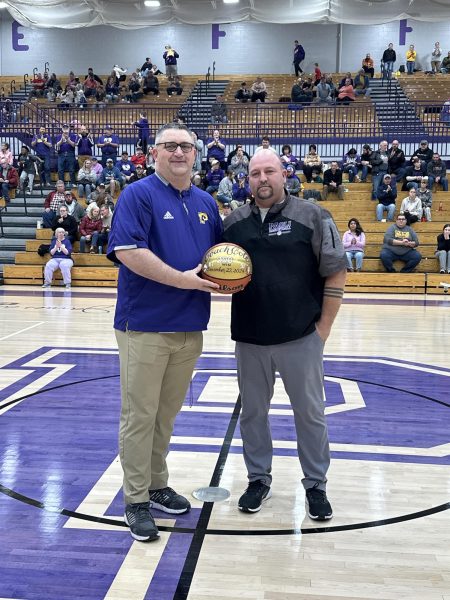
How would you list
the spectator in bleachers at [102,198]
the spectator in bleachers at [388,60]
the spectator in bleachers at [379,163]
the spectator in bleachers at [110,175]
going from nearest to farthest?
the spectator in bleachers at [102,198] < the spectator in bleachers at [379,163] < the spectator in bleachers at [110,175] < the spectator in bleachers at [388,60]

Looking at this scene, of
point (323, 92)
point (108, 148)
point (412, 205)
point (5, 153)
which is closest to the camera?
point (412, 205)

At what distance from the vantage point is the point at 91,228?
14500mm

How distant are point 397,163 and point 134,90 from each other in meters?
12.4

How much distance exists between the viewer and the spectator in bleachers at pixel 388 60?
25.9 m

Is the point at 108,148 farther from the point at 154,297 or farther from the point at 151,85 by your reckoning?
the point at 154,297

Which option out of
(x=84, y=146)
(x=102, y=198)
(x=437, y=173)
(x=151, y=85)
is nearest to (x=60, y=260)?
(x=102, y=198)

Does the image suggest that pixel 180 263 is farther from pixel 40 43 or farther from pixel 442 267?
pixel 40 43

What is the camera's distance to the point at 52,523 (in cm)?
339

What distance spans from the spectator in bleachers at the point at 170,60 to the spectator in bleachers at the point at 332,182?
13167 mm

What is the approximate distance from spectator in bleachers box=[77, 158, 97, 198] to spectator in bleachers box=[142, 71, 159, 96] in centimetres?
897

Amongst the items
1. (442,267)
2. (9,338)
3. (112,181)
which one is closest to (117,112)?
(112,181)

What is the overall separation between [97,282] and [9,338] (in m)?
5.43

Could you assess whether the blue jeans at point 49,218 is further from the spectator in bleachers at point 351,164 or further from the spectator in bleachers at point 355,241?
the spectator in bleachers at point 351,164

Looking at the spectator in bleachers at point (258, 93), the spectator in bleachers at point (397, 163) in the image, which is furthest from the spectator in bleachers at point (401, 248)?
the spectator in bleachers at point (258, 93)
